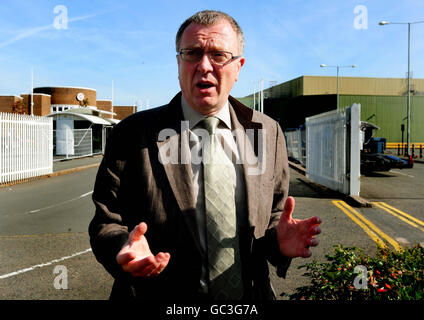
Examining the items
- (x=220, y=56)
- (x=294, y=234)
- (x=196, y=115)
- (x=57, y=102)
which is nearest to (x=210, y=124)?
(x=196, y=115)

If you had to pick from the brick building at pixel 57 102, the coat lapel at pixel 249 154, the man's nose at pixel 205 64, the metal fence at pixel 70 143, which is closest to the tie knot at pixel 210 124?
the coat lapel at pixel 249 154

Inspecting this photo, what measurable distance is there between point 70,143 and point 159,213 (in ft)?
84.3

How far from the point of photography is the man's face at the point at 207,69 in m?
1.52

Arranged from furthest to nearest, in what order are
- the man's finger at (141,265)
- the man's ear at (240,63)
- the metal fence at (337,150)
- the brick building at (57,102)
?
1. the brick building at (57,102)
2. the metal fence at (337,150)
3. the man's ear at (240,63)
4. the man's finger at (141,265)

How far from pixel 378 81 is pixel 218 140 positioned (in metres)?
65.1

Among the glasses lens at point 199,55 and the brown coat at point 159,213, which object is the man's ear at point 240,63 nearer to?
the glasses lens at point 199,55

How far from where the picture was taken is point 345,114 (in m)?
9.96

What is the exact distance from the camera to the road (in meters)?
4.14

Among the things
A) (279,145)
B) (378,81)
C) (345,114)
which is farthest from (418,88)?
(279,145)

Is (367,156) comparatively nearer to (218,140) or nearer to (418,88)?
(218,140)

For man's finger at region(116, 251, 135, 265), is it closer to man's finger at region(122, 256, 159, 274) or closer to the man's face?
man's finger at region(122, 256, 159, 274)

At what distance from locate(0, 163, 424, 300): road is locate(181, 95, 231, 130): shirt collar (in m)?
2.72

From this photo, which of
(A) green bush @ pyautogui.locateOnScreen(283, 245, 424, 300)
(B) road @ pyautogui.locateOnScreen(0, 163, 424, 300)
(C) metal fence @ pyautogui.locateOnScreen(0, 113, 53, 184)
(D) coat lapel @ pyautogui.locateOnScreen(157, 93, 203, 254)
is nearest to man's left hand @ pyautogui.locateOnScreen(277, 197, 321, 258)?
(D) coat lapel @ pyautogui.locateOnScreen(157, 93, 203, 254)

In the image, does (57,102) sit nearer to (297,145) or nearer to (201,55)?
(297,145)
